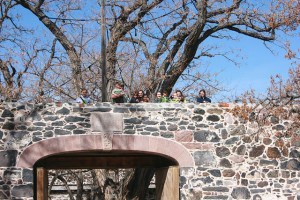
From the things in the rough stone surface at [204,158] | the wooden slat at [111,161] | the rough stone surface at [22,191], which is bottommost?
the rough stone surface at [22,191]

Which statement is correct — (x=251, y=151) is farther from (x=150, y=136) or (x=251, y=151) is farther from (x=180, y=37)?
(x=180, y=37)

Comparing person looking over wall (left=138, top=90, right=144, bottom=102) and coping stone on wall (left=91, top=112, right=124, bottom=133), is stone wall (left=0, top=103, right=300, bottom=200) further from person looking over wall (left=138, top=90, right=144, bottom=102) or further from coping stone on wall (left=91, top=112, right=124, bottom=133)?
person looking over wall (left=138, top=90, right=144, bottom=102)

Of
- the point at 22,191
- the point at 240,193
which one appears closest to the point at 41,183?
the point at 22,191

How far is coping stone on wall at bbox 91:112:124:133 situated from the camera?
12070mm

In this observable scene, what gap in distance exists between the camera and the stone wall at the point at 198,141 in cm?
1198

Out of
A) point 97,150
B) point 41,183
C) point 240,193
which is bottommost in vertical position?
point 240,193

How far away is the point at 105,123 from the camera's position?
12.1 meters

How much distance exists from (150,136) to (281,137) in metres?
3.02

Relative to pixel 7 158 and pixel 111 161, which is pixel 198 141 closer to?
pixel 111 161

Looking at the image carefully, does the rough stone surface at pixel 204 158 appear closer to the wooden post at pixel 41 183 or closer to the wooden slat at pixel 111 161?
the wooden slat at pixel 111 161

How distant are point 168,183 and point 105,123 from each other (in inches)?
92.9

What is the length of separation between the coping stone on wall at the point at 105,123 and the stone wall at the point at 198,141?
102 millimetres

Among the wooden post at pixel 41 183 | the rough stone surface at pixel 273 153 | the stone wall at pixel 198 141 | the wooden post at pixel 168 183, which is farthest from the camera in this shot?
the wooden post at pixel 168 183

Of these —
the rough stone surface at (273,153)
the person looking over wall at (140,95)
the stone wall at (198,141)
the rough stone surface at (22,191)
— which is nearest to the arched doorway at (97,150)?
the stone wall at (198,141)
